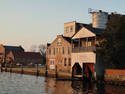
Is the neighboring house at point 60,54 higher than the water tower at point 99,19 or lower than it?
lower

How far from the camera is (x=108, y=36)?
45469 millimetres

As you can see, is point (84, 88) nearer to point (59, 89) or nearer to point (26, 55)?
point (59, 89)

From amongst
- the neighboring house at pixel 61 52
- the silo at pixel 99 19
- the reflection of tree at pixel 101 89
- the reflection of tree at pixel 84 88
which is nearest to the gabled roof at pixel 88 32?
the reflection of tree at pixel 84 88

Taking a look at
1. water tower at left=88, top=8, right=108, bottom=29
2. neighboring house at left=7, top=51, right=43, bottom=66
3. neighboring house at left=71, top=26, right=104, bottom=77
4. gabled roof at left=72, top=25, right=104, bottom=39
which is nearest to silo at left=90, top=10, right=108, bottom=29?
water tower at left=88, top=8, right=108, bottom=29

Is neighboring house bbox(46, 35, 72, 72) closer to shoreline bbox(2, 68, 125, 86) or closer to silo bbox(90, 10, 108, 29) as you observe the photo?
shoreline bbox(2, 68, 125, 86)

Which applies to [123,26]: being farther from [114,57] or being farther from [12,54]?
[12,54]

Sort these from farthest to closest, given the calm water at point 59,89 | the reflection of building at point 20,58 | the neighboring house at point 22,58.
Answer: the reflection of building at point 20,58 → the neighboring house at point 22,58 → the calm water at point 59,89

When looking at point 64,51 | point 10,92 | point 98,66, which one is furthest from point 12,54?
point 10,92

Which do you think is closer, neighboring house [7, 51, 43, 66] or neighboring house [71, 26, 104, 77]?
neighboring house [71, 26, 104, 77]

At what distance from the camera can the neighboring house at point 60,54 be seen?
66.8 metres

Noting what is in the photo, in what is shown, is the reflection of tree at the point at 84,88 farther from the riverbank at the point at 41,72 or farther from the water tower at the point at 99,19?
the water tower at the point at 99,19

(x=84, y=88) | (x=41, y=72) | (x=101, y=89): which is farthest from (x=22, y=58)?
(x=101, y=89)

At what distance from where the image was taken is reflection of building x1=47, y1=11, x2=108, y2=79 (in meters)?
50.3

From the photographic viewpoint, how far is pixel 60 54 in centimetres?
7044
